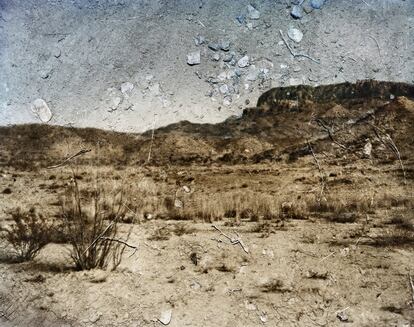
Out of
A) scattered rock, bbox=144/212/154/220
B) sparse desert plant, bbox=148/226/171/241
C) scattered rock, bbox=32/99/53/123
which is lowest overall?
sparse desert plant, bbox=148/226/171/241

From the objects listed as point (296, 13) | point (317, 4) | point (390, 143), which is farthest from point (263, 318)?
point (317, 4)

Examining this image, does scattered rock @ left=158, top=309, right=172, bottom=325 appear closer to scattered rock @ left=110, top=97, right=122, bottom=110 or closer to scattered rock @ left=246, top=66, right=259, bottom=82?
scattered rock @ left=110, top=97, right=122, bottom=110

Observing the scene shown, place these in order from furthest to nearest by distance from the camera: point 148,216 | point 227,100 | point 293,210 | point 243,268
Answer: point 227,100, point 148,216, point 293,210, point 243,268

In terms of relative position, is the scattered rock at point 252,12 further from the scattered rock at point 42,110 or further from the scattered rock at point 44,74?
the scattered rock at point 42,110

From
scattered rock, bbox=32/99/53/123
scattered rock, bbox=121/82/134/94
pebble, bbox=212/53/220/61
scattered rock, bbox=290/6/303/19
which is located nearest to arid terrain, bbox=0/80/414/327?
scattered rock, bbox=32/99/53/123

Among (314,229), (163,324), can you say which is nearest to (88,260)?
(163,324)

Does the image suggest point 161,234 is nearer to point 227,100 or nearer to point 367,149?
point 227,100

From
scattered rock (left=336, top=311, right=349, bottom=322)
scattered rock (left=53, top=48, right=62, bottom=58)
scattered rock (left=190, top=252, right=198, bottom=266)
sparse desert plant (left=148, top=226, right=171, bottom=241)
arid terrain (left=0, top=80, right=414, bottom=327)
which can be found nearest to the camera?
scattered rock (left=336, top=311, right=349, bottom=322)
